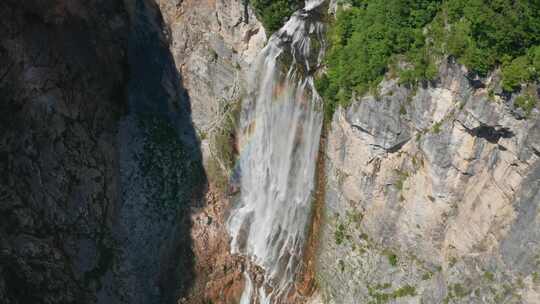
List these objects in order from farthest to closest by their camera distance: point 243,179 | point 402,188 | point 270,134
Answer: point 243,179 → point 270,134 → point 402,188

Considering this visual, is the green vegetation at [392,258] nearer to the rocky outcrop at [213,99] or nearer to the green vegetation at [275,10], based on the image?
the rocky outcrop at [213,99]

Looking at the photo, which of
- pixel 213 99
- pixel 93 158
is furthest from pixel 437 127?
pixel 93 158

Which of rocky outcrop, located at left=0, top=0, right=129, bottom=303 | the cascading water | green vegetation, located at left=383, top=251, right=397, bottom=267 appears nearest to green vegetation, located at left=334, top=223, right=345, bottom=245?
the cascading water

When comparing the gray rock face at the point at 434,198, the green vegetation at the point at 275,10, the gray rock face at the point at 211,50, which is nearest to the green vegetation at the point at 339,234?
the gray rock face at the point at 434,198

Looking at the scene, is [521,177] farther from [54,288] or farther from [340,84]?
[54,288]

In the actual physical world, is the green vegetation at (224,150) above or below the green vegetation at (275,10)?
below

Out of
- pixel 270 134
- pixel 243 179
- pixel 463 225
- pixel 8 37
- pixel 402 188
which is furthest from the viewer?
pixel 243 179

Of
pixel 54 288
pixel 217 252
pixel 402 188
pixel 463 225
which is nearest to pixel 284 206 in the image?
pixel 217 252
